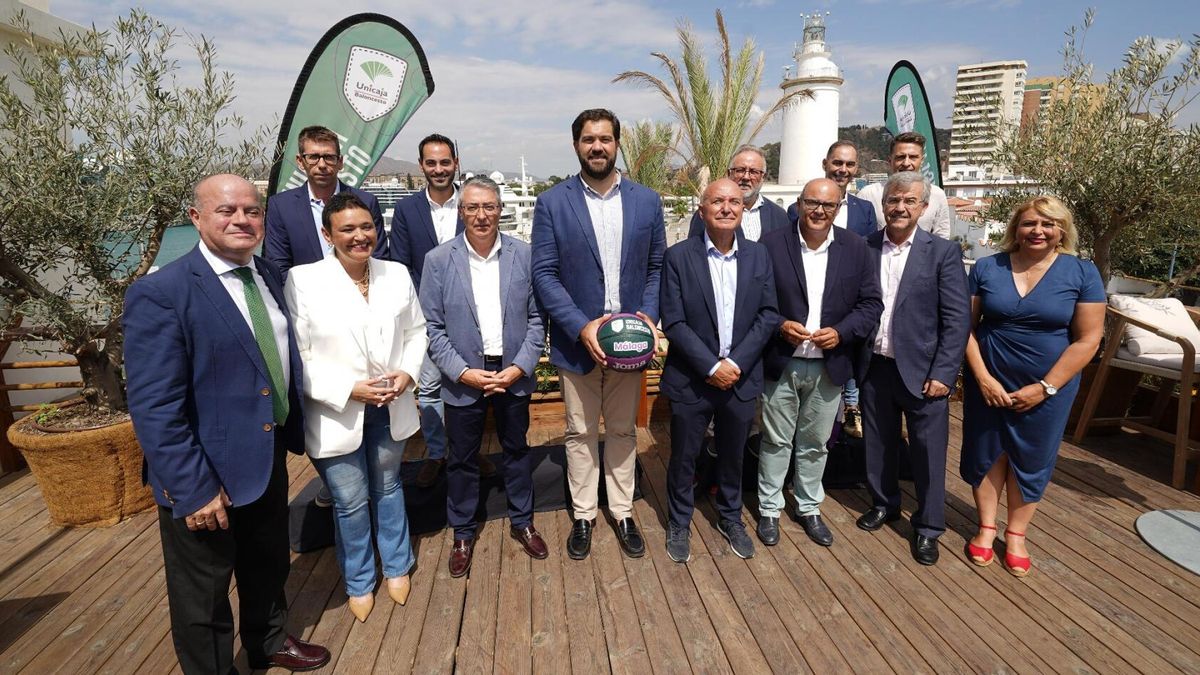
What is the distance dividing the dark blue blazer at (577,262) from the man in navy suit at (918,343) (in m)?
1.25

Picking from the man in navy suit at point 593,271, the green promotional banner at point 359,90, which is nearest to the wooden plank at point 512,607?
the man in navy suit at point 593,271

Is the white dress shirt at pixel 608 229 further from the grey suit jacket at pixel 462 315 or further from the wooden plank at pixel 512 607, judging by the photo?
the wooden plank at pixel 512 607

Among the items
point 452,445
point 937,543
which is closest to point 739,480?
point 937,543

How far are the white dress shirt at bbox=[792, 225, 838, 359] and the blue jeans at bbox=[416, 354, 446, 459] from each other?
2.16 m

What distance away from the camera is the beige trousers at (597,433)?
122 inches

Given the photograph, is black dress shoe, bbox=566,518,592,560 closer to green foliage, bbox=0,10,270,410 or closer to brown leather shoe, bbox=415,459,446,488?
brown leather shoe, bbox=415,459,446,488

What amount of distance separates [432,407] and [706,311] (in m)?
1.86

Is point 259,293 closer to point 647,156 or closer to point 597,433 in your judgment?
point 597,433

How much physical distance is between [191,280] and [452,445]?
1480 millimetres

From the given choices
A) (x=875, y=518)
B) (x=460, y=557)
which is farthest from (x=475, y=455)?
(x=875, y=518)

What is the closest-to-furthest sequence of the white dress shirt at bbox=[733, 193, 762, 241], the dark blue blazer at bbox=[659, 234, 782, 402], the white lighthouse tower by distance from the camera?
the dark blue blazer at bbox=[659, 234, 782, 402] → the white dress shirt at bbox=[733, 193, 762, 241] → the white lighthouse tower

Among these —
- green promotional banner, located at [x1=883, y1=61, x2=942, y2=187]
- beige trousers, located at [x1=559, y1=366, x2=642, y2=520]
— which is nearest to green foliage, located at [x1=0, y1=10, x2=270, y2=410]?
beige trousers, located at [x1=559, y1=366, x2=642, y2=520]

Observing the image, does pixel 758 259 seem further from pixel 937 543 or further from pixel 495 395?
pixel 937 543

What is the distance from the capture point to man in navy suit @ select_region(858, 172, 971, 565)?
9.71ft
